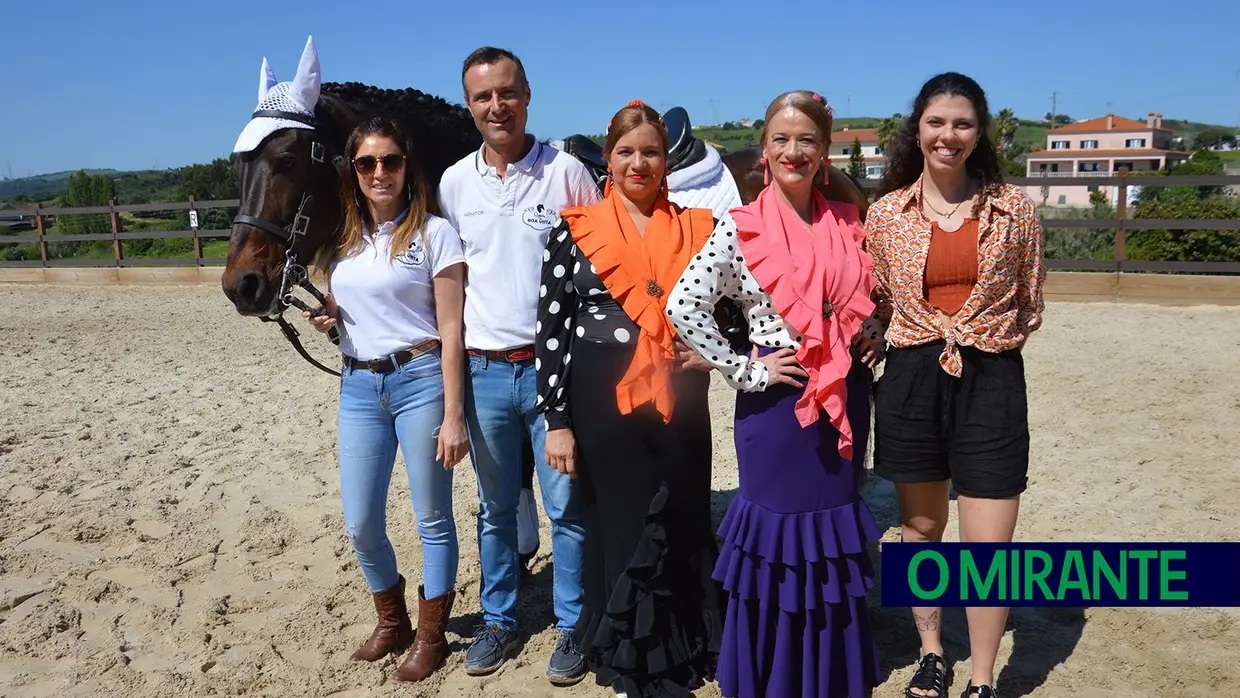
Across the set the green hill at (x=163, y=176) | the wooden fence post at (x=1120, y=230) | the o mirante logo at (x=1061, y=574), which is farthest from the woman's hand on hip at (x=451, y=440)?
the green hill at (x=163, y=176)

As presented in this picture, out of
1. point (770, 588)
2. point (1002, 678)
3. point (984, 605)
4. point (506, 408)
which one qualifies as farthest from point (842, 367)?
point (1002, 678)

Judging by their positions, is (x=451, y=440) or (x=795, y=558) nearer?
(x=795, y=558)

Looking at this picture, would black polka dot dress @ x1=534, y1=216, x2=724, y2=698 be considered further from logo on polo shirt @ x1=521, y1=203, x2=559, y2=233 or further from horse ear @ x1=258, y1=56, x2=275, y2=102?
horse ear @ x1=258, y1=56, x2=275, y2=102

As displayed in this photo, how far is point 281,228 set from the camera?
2.54 metres

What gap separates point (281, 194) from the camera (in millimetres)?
2559

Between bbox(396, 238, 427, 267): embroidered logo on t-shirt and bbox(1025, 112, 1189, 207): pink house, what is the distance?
192 feet

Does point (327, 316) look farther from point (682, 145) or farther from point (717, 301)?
point (682, 145)

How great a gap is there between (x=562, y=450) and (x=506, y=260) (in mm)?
573

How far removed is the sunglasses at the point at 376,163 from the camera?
236cm

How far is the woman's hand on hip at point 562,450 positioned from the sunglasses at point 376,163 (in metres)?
0.90

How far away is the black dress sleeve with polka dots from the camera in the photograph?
2230 mm

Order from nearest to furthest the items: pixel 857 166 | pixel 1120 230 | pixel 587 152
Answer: pixel 587 152, pixel 1120 230, pixel 857 166

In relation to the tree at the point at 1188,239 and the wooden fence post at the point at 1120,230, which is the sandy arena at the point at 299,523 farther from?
the tree at the point at 1188,239

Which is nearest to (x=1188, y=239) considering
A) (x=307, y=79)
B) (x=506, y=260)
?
(x=506, y=260)
